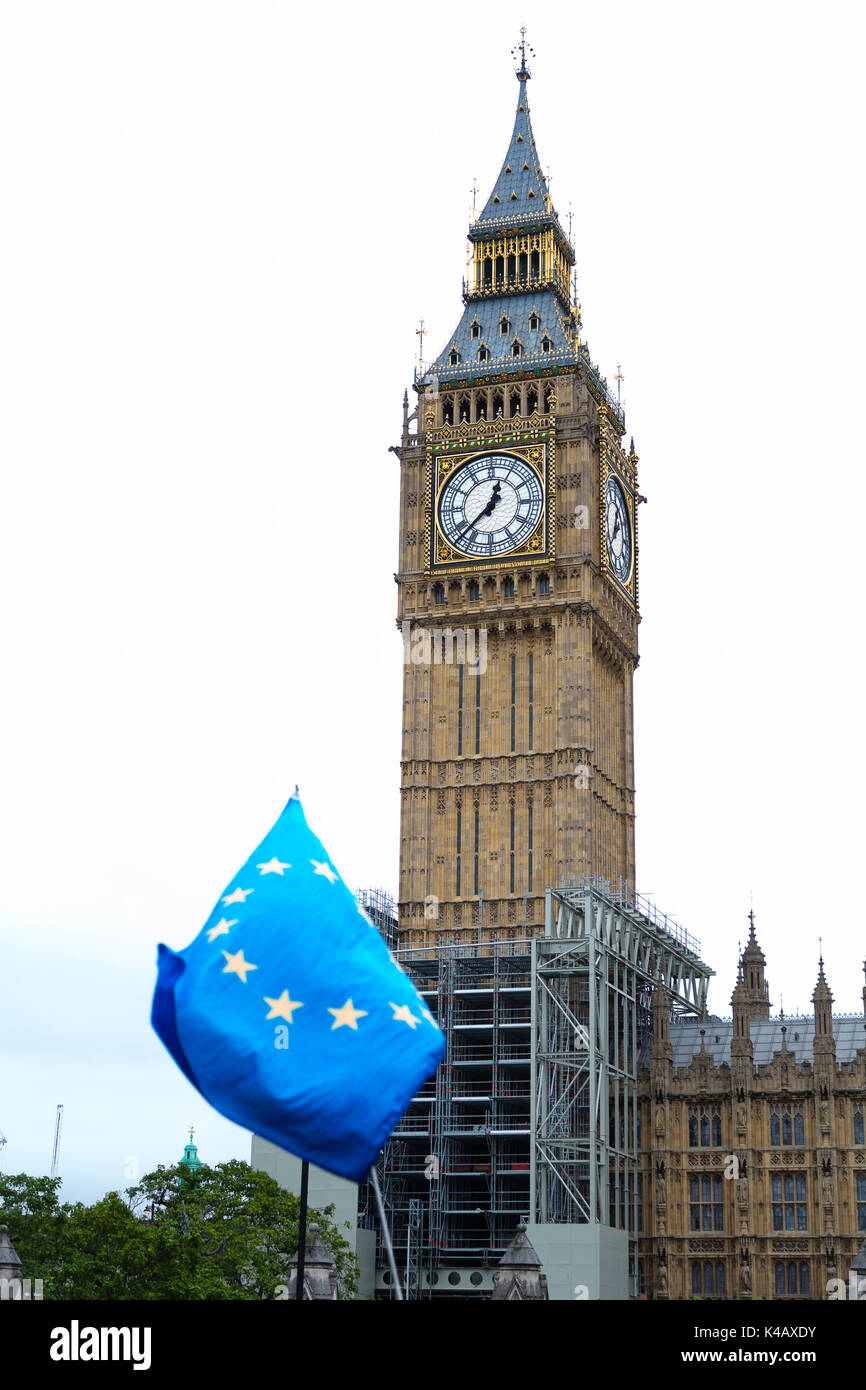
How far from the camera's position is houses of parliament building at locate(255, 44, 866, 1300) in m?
90.4

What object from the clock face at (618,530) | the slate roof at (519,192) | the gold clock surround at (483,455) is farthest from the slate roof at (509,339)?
the clock face at (618,530)

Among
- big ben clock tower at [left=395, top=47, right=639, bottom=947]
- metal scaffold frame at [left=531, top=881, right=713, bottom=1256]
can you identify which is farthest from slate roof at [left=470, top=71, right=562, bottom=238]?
metal scaffold frame at [left=531, top=881, right=713, bottom=1256]

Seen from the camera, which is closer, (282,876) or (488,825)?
(282,876)

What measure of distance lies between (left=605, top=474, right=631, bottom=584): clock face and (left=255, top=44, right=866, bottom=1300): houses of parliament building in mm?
281

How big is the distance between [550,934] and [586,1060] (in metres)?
6.41

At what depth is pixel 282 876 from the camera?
22938mm

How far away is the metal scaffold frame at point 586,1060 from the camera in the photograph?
87.9 meters

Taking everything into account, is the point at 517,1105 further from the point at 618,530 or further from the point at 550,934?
the point at 618,530

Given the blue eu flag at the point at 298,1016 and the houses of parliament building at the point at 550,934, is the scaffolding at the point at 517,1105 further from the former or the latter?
the blue eu flag at the point at 298,1016

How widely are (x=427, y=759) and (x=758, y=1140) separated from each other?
2785cm

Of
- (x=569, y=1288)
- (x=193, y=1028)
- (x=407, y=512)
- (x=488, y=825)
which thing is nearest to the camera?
(x=193, y=1028)

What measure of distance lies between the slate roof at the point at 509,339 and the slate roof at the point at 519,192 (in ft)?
18.3

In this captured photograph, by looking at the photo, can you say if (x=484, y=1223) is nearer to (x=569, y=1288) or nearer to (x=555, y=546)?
(x=569, y=1288)
